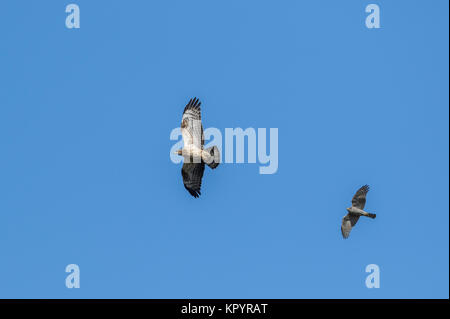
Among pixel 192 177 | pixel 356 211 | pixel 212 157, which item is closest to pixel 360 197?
pixel 356 211

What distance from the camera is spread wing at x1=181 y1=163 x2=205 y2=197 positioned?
2381 centimetres

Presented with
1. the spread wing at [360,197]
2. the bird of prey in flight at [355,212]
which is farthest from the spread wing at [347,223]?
the spread wing at [360,197]

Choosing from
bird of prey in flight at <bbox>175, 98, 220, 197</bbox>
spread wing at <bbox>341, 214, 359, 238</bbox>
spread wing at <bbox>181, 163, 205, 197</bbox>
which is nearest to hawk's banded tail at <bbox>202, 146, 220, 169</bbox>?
bird of prey in flight at <bbox>175, 98, 220, 197</bbox>

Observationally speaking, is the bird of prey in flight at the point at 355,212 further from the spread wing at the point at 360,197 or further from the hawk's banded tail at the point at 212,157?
the hawk's banded tail at the point at 212,157

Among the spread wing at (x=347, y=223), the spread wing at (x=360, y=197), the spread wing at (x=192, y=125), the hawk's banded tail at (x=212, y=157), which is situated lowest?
the spread wing at (x=347, y=223)

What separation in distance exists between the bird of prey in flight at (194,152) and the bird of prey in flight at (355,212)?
5136mm

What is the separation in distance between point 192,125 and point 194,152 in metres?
0.88

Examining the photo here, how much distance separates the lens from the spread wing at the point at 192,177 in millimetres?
23812
